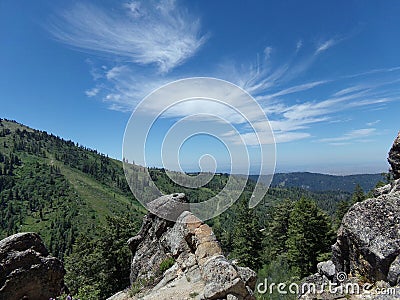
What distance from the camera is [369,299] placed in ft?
29.5

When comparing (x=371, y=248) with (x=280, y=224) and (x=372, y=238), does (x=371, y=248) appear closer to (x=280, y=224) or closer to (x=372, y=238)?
(x=372, y=238)

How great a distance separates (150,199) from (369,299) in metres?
19.0

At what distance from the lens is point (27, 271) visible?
16484mm

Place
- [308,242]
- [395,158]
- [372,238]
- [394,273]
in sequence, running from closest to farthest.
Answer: [394,273] → [372,238] → [395,158] → [308,242]

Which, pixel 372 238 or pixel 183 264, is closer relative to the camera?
pixel 372 238

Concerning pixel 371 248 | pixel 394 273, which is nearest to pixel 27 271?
pixel 371 248

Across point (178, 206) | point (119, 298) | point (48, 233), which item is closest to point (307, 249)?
point (178, 206)

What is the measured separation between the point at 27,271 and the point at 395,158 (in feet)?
74.1

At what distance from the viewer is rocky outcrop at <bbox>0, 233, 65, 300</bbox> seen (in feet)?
52.3

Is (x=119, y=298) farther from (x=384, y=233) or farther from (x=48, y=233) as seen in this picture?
(x=48, y=233)

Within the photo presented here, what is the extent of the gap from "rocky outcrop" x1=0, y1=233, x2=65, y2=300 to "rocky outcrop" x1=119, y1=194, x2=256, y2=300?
530 centimetres

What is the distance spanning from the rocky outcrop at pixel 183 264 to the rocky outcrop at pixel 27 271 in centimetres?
530

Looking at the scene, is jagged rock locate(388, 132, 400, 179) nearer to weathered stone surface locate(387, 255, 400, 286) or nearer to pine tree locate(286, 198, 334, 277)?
weathered stone surface locate(387, 255, 400, 286)

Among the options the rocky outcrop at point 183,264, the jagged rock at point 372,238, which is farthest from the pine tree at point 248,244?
the jagged rock at point 372,238
